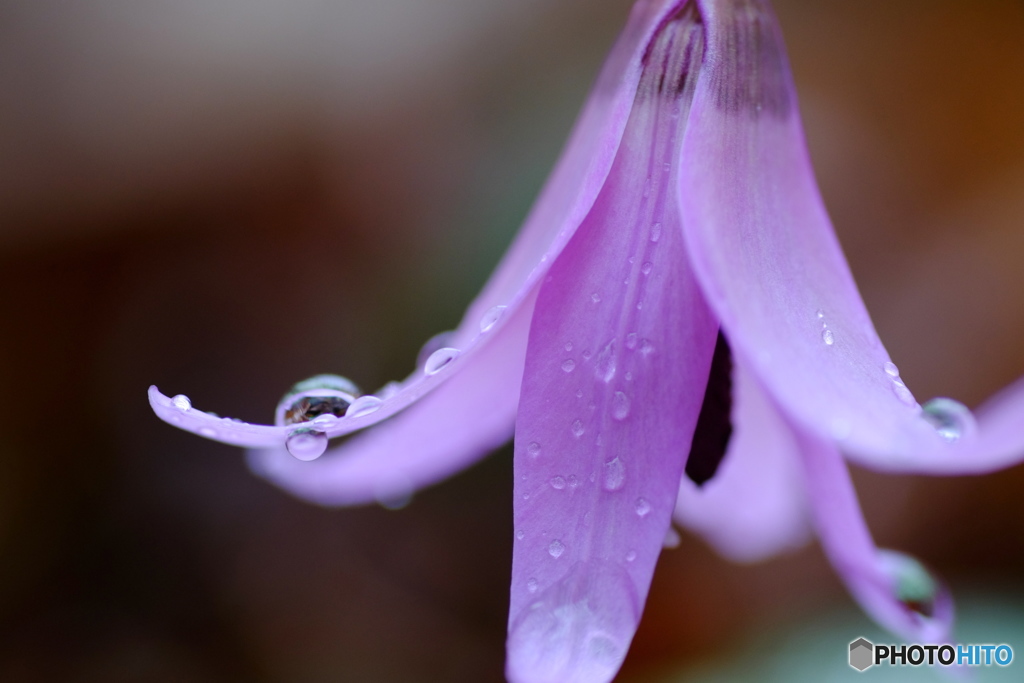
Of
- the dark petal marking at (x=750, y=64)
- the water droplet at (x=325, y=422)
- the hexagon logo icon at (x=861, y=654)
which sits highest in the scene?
the dark petal marking at (x=750, y=64)

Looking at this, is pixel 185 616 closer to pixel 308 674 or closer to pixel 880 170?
pixel 308 674

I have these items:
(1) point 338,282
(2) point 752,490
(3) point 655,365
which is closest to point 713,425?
(3) point 655,365

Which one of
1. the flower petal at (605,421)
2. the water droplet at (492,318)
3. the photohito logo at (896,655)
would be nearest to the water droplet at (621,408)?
the flower petal at (605,421)

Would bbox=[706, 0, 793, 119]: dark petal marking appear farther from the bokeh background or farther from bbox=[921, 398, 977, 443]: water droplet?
the bokeh background

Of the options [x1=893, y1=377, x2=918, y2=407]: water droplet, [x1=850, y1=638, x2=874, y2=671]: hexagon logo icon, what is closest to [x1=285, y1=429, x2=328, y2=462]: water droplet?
[x1=893, y1=377, x2=918, y2=407]: water droplet

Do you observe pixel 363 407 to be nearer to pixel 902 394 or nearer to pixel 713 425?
pixel 713 425

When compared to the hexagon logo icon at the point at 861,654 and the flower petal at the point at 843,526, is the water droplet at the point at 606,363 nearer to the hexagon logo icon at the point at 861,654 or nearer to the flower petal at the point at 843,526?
the flower petal at the point at 843,526
